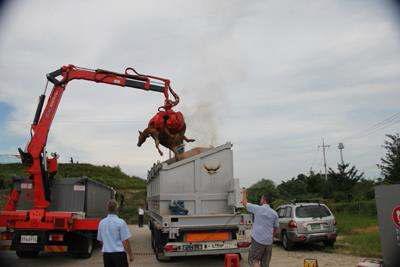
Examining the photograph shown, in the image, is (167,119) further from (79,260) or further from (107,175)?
(107,175)

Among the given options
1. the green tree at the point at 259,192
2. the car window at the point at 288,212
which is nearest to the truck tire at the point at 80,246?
the green tree at the point at 259,192

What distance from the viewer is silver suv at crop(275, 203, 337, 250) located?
15.3 m

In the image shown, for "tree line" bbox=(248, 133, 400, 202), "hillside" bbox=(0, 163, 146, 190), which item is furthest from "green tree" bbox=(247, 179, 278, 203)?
"hillside" bbox=(0, 163, 146, 190)

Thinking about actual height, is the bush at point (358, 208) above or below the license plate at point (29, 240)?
above

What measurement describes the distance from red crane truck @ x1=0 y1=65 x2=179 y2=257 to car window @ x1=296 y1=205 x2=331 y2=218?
6578 millimetres

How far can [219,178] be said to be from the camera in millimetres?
12617

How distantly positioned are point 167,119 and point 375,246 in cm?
750

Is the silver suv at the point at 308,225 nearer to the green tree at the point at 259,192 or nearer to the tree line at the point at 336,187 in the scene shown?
the green tree at the point at 259,192

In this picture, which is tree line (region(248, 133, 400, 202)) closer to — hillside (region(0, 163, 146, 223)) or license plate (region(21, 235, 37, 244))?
hillside (region(0, 163, 146, 223))

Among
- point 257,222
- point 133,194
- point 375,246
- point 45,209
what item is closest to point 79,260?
point 45,209

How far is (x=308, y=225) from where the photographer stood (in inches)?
604

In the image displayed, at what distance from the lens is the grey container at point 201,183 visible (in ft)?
40.6

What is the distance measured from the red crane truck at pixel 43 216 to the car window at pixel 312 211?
21.6 feet

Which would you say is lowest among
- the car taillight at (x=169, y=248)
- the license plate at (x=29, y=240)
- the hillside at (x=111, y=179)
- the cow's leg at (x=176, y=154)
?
the car taillight at (x=169, y=248)
